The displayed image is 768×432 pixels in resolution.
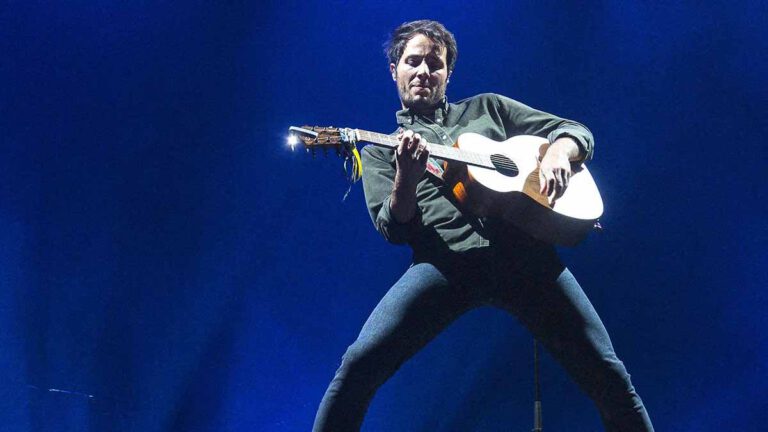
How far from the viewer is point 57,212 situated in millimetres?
3143

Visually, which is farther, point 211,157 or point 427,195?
point 211,157

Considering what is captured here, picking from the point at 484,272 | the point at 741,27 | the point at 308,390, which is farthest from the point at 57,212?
the point at 741,27

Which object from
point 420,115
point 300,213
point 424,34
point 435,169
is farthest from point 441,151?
point 300,213

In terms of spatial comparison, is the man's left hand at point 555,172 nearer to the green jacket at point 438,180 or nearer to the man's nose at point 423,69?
the green jacket at point 438,180

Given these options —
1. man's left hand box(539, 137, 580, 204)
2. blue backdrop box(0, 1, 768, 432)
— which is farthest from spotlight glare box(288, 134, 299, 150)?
blue backdrop box(0, 1, 768, 432)

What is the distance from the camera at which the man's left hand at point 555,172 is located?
91.5 inches

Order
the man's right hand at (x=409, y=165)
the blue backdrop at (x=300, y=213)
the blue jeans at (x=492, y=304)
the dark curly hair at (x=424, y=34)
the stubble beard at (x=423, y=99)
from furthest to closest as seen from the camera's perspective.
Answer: the blue backdrop at (x=300, y=213), the dark curly hair at (x=424, y=34), the stubble beard at (x=423, y=99), the man's right hand at (x=409, y=165), the blue jeans at (x=492, y=304)

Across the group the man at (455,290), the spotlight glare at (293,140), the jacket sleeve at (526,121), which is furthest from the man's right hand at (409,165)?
the jacket sleeve at (526,121)

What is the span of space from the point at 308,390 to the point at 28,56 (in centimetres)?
209

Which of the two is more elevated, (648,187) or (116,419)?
(648,187)

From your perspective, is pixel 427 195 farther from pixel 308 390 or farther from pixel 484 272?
pixel 308 390

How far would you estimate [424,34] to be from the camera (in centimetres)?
278

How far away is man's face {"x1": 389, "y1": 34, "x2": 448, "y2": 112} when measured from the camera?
8.75 ft

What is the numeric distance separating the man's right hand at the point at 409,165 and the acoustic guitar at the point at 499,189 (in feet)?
0.38
